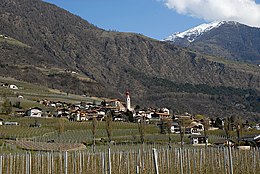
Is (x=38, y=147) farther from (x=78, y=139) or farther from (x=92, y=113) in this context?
(x=92, y=113)

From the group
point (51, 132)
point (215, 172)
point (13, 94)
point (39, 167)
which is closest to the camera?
point (215, 172)

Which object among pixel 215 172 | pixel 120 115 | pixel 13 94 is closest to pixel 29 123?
pixel 120 115

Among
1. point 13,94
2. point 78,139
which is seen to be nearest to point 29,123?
point 78,139

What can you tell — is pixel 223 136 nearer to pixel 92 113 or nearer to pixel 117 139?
pixel 117 139

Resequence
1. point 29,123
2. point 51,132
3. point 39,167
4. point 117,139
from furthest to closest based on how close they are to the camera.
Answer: point 29,123, point 51,132, point 117,139, point 39,167

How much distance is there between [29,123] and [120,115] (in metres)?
33.1

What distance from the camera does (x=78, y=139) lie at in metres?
67.6

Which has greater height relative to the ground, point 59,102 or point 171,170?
point 59,102

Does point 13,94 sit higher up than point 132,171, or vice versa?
point 13,94

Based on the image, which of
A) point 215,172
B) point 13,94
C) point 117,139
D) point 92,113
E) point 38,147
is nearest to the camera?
point 215,172

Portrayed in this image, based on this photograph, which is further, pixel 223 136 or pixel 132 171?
pixel 223 136

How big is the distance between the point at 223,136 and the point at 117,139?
21.5 meters

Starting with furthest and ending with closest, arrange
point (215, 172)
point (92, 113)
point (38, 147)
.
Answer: point (92, 113), point (38, 147), point (215, 172)

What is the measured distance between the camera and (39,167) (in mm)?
29016
